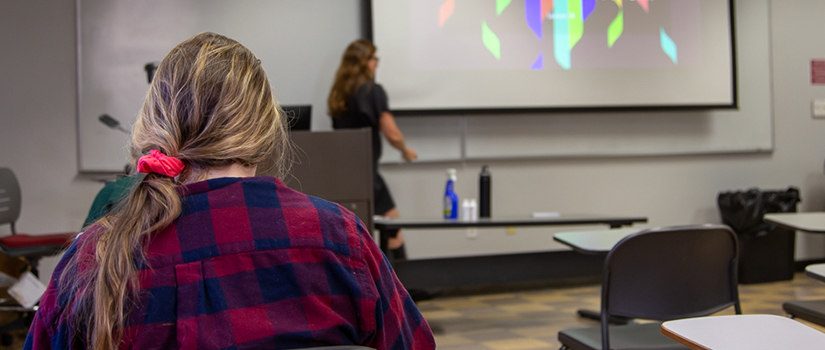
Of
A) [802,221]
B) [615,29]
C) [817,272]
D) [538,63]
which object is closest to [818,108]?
[615,29]

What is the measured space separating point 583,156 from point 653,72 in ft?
2.30

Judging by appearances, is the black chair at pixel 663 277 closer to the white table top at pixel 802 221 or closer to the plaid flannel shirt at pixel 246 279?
the white table top at pixel 802 221

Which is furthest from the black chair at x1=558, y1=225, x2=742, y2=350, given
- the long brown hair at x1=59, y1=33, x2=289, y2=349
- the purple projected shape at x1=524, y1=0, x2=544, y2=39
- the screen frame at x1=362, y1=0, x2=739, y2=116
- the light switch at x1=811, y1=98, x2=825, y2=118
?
the light switch at x1=811, y1=98, x2=825, y2=118

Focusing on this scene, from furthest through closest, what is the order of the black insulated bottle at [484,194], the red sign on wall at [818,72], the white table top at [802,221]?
the red sign on wall at [818,72], the black insulated bottle at [484,194], the white table top at [802,221]

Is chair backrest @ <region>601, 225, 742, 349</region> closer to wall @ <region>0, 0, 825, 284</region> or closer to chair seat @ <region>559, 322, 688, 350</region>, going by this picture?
chair seat @ <region>559, 322, 688, 350</region>

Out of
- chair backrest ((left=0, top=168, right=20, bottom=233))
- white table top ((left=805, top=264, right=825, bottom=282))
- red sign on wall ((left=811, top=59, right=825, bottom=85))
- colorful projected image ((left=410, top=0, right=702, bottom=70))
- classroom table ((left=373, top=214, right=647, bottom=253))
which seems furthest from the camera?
red sign on wall ((left=811, top=59, right=825, bottom=85))

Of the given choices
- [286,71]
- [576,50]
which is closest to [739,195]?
[576,50]

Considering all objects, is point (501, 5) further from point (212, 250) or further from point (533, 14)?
point (212, 250)

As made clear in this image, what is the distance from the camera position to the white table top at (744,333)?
1042 millimetres

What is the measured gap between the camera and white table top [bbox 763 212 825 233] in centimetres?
243

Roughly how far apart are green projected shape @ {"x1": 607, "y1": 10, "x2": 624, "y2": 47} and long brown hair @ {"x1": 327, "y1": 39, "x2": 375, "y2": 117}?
1596 millimetres

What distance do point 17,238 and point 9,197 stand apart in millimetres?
310

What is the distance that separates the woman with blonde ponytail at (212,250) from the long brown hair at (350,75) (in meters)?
2.91

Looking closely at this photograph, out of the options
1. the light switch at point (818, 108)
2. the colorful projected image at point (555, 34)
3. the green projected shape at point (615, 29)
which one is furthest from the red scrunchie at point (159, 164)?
the light switch at point (818, 108)
